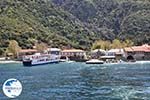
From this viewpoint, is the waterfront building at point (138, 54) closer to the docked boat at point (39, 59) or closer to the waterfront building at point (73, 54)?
the waterfront building at point (73, 54)

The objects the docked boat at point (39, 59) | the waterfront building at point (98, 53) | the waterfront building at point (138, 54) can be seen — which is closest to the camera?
the docked boat at point (39, 59)

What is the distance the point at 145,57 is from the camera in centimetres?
18050

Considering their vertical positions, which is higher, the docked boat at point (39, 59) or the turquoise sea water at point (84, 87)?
the docked boat at point (39, 59)

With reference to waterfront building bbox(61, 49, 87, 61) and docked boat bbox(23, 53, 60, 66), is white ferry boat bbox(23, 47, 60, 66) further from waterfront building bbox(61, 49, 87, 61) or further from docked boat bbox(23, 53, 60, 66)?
waterfront building bbox(61, 49, 87, 61)

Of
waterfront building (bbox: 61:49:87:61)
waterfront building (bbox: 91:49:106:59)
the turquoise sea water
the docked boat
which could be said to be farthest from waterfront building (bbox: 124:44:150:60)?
the turquoise sea water

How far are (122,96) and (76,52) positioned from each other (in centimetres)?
14072

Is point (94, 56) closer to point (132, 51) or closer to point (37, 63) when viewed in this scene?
point (132, 51)

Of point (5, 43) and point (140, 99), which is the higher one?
point (5, 43)

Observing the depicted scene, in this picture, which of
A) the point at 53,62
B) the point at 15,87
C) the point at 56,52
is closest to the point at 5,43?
the point at 56,52

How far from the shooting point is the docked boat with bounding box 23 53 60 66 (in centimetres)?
14870

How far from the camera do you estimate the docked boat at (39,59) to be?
148700 mm

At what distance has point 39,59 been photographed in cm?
15762

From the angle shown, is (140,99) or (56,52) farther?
(56,52)

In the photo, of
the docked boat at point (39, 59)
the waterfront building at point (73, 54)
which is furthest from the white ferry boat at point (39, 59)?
the waterfront building at point (73, 54)
